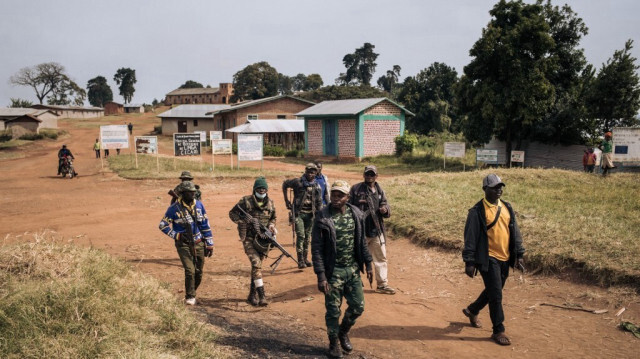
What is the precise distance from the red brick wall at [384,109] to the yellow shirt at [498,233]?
87.7 feet

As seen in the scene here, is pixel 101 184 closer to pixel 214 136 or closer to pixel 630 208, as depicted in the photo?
pixel 214 136

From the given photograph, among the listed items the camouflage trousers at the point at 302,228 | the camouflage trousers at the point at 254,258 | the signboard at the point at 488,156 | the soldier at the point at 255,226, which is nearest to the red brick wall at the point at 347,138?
the signboard at the point at 488,156

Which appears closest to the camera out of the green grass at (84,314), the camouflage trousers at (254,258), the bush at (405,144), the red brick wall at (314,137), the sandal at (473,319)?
the green grass at (84,314)

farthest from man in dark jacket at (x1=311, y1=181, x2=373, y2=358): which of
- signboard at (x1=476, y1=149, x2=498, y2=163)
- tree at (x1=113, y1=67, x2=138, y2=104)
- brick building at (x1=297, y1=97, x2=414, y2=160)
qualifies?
tree at (x1=113, y1=67, x2=138, y2=104)

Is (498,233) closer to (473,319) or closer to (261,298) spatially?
(473,319)

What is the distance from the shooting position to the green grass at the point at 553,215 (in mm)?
7891

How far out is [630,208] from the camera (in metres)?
11.5

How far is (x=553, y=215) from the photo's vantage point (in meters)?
10.6

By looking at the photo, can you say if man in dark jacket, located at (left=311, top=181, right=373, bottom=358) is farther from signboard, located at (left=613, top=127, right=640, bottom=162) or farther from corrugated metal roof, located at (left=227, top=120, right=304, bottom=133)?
corrugated metal roof, located at (left=227, top=120, right=304, bottom=133)

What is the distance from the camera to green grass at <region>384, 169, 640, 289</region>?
7891 millimetres

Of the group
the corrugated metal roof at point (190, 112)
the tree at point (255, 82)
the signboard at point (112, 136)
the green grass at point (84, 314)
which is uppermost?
the tree at point (255, 82)

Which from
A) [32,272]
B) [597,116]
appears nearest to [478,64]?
[597,116]

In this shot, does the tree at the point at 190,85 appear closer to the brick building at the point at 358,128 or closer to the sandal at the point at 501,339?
the brick building at the point at 358,128

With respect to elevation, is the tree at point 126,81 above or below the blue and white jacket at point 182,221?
above
